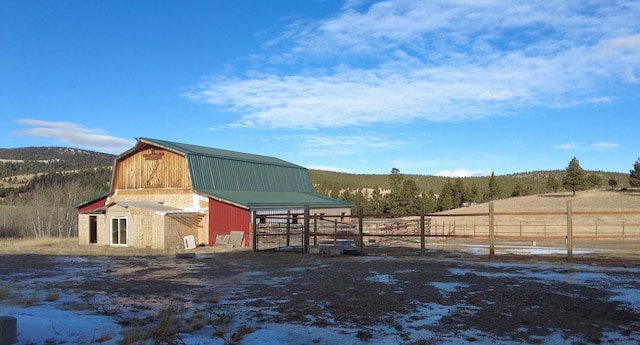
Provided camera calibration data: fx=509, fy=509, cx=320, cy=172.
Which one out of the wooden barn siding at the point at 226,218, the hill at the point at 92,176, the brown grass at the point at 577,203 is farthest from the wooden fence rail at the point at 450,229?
the hill at the point at 92,176

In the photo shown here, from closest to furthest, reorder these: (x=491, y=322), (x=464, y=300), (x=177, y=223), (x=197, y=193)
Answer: (x=491, y=322) → (x=464, y=300) → (x=177, y=223) → (x=197, y=193)

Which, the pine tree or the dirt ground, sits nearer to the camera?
the dirt ground

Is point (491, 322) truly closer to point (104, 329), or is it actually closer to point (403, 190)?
point (104, 329)

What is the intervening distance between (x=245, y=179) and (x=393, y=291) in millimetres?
28497

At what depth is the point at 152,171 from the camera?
34.8 m

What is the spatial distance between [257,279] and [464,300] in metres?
6.33

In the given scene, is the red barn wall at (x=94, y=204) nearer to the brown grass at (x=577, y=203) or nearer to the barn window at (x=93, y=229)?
the barn window at (x=93, y=229)

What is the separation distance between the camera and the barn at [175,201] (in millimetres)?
29922

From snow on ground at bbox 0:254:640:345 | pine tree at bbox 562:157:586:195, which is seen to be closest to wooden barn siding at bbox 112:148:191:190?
snow on ground at bbox 0:254:640:345

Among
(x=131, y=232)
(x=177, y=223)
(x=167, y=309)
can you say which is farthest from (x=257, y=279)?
(x=131, y=232)

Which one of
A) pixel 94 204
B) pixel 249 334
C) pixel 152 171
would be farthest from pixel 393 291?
pixel 94 204

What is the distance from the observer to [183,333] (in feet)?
24.8

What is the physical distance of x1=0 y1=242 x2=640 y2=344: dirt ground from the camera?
311 inches

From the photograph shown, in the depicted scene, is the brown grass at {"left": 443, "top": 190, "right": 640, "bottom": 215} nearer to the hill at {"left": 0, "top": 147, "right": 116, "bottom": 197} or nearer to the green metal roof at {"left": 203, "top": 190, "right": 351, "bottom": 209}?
the green metal roof at {"left": 203, "top": 190, "right": 351, "bottom": 209}
